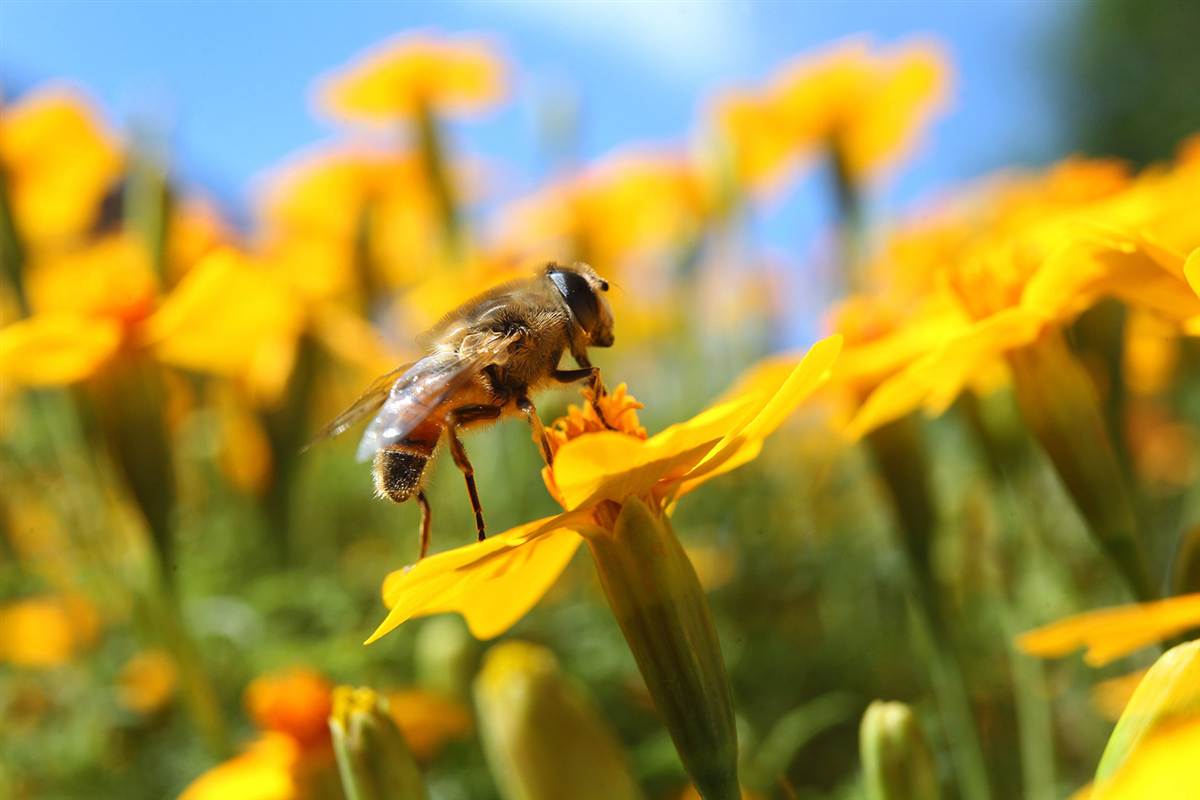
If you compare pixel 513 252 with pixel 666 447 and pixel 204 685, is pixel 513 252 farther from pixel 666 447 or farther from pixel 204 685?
pixel 666 447

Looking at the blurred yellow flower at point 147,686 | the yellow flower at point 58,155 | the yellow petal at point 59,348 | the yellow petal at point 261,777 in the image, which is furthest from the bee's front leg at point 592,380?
the yellow flower at point 58,155

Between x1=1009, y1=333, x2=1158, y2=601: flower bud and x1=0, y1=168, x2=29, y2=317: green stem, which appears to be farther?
x1=0, y1=168, x2=29, y2=317: green stem

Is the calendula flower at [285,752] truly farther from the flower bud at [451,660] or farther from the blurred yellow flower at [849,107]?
the blurred yellow flower at [849,107]

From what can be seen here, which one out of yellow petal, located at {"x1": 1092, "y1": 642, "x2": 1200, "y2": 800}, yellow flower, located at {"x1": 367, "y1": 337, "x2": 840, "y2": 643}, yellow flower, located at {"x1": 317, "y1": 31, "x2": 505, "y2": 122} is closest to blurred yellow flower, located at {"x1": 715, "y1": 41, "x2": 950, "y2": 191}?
yellow flower, located at {"x1": 317, "y1": 31, "x2": 505, "y2": 122}

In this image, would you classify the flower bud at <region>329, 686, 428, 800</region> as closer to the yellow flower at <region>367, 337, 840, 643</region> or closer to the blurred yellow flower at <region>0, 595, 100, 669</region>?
the yellow flower at <region>367, 337, 840, 643</region>

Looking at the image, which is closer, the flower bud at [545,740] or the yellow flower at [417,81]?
the flower bud at [545,740]

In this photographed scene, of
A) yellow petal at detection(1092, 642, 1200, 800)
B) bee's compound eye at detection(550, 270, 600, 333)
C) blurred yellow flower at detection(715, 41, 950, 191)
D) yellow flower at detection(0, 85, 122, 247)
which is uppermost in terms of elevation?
yellow flower at detection(0, 85, 122, 247)

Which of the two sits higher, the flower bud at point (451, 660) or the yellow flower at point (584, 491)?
the yellow flower at point (584, 491)
